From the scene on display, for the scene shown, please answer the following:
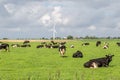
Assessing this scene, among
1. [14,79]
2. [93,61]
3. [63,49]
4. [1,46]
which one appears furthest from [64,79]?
[1,46]

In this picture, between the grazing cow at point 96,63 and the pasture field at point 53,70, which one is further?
the grazing cow at point 96,63

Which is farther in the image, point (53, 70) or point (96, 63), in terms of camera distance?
point (96, 63)

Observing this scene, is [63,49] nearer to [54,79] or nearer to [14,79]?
[14,79]

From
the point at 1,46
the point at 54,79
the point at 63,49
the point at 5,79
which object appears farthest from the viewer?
the point at 1,46

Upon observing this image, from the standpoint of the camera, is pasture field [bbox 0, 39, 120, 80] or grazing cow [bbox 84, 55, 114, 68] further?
grazing cow [bbox 84, 55, 114, 68]

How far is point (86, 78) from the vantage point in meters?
18.2

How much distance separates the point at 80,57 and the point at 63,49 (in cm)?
474

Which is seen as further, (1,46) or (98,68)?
(1,46)

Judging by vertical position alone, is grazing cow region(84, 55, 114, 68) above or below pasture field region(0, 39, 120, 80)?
above

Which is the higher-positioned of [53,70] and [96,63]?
[96,63]

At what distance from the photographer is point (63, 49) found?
39.8 meters

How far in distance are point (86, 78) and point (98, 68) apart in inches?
251

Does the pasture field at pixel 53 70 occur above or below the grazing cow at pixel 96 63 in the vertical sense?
below

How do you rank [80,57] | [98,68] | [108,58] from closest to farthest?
1. [98,68]
2. [108,58]
3. [80,57]
